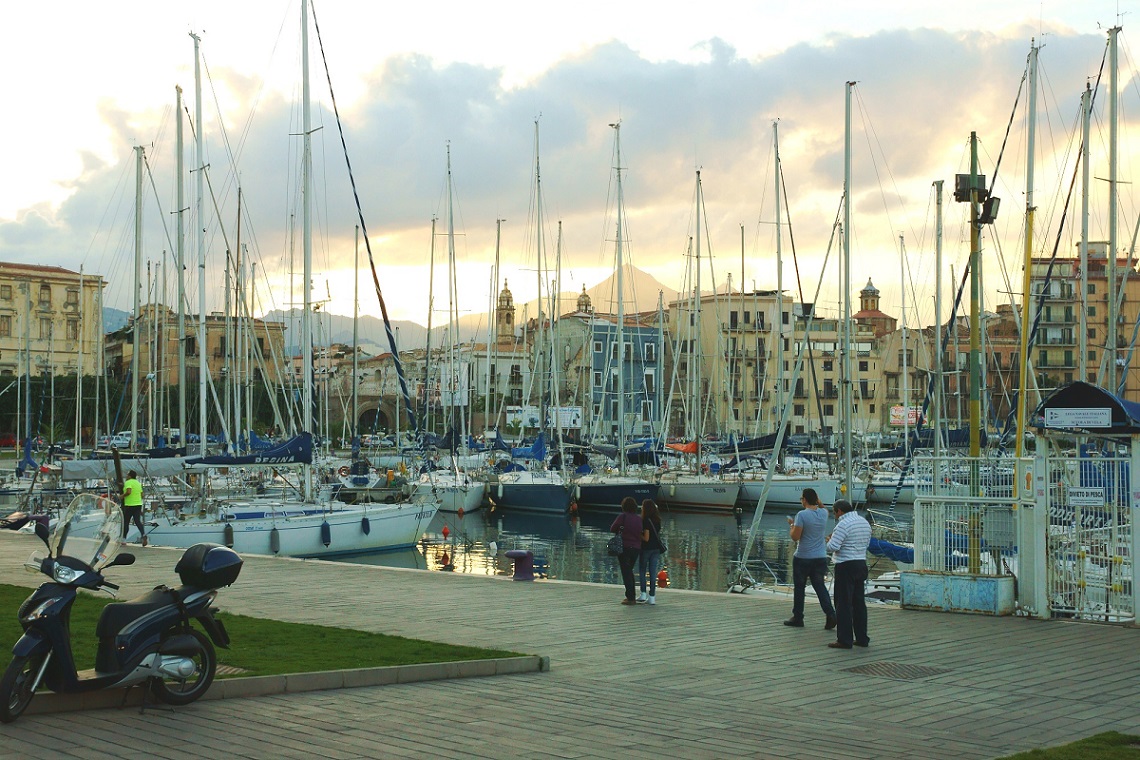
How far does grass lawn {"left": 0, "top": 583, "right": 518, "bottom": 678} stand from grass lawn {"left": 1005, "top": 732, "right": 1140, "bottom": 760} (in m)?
5.37

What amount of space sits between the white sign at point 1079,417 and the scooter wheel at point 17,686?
39.2 ft

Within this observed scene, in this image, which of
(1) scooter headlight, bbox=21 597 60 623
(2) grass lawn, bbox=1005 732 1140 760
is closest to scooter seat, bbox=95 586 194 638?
(1) scooter headlight, bbox=21 597 60 623

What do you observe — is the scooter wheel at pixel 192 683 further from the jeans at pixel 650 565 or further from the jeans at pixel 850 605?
the jeans at pixel 650 565

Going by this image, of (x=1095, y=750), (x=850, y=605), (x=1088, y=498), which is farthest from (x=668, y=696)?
(x=1088, y=498)

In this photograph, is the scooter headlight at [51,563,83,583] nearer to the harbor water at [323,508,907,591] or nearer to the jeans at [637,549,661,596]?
the jeans at [637,549,661,596]

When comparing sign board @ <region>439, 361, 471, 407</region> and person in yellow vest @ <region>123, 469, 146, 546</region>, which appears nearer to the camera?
person in yellow vest @ <region>123, 469, 146, 546</region>

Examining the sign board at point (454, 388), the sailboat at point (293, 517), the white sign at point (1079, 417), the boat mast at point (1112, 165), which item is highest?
the boat mast at point (1112, 165)

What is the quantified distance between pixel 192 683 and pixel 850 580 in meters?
7.36

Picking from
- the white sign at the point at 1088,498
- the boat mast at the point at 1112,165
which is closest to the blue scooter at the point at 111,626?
the white sign at the point at 1088,498

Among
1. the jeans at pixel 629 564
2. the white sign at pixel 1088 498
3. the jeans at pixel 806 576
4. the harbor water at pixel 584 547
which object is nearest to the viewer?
the white sign at pixel 1088 498

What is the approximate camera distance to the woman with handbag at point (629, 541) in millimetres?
17578

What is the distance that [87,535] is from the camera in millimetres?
10094

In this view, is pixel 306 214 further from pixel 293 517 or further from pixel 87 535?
pixel 87 535

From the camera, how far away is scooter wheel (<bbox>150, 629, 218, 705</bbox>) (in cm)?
957
